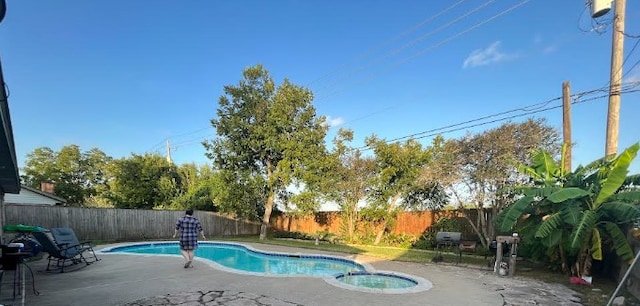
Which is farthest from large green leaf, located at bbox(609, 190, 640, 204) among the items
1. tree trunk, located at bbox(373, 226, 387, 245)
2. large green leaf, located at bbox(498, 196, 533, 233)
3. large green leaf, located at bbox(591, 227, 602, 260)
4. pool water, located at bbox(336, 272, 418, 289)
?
tree trunk, located at bbox(373, 226, 387, 245)

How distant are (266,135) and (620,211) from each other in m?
15.3

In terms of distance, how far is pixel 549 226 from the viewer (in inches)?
293

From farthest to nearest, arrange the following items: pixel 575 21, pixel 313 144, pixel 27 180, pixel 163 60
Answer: pixel 27 180 < pixel 313 144 < pixel 163 60 < pixel 575 21

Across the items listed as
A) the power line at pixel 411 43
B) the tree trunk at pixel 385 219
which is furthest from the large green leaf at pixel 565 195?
the tree trunk at pixel 385 219

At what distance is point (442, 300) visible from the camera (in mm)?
5832

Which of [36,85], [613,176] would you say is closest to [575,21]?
[613,176]

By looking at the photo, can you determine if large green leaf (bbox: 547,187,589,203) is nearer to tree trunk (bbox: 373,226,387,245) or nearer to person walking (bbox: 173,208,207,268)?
person walking (bbox: 173,208,207,268)

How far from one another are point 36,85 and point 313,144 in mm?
12423

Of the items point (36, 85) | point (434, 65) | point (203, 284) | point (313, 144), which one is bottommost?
point (203, 284)

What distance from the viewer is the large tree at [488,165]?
37.0 feet

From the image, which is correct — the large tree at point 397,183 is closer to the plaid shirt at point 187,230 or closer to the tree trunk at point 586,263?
the tree trunk at point 586,263

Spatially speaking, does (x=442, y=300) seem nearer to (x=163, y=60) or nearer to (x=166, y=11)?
(x=166, y=11)

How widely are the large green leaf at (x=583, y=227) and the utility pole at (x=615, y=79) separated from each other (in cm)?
202

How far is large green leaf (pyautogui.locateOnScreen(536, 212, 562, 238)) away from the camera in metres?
7.35
